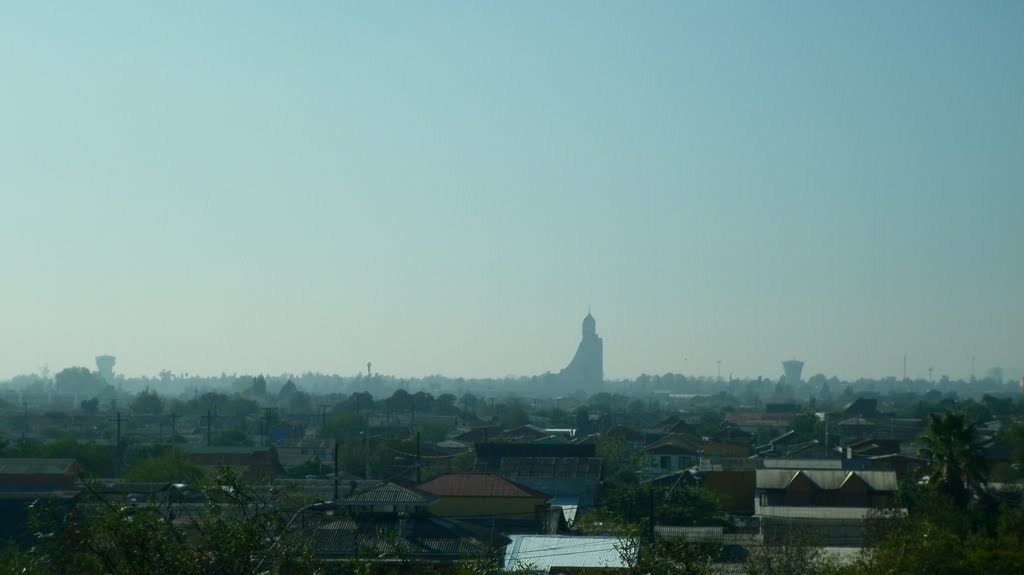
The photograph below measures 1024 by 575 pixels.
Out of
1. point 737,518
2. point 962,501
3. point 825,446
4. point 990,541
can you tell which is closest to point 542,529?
point 737,518

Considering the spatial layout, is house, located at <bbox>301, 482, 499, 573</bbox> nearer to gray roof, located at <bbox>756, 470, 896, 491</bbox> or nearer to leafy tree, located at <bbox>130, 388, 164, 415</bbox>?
gray roof, located at <bbox>756, 470, 896, 491</bbox>

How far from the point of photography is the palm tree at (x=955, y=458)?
70.9 feet

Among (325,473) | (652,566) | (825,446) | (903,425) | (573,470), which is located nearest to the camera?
(652,566)

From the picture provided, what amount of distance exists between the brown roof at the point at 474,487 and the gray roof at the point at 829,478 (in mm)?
5049

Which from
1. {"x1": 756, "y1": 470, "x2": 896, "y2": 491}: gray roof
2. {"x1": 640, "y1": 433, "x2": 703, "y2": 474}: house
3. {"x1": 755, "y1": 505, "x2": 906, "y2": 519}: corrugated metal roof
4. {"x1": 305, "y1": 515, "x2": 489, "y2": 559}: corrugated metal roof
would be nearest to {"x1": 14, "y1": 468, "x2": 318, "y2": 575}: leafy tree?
{"x1": 305, "y1": 515, "x2": 489, "y2": 559}: corrugated metal roof

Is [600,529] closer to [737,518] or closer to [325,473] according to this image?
[737,518]

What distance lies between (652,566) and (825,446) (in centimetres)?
3616

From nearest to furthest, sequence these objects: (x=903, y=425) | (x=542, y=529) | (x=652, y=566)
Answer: (x=652, y=566), (x=542, y=529), (x=903, y=425)

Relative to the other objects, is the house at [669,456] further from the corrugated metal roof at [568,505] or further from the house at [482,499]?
the house at [482,499]

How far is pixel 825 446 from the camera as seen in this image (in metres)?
42.6

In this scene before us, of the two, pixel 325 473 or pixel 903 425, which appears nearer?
pixel 325 473

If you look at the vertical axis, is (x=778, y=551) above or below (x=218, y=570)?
below

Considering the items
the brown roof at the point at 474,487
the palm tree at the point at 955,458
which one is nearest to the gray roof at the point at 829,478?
the palm tree at the point at 955,458

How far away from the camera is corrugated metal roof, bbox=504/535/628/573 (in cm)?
1584
